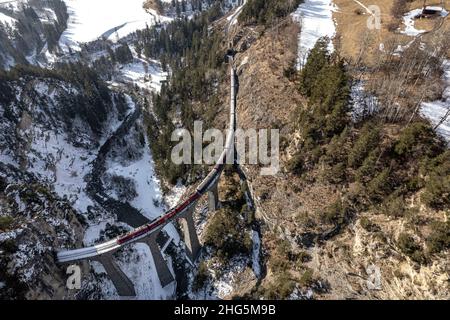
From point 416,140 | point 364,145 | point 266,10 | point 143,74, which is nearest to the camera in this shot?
point 416,140

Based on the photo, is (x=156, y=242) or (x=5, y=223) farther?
(x=156, y=242)

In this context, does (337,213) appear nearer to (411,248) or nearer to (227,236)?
(411,248)

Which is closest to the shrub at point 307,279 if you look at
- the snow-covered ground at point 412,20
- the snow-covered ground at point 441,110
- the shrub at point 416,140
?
the shrub at point 416,140

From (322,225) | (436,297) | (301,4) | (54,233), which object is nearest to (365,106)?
(322,225)

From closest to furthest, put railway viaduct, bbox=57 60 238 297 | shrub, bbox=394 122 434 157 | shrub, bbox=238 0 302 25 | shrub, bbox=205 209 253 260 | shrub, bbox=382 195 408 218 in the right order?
shrub, bbox=382 195 408 218, shrub, bbox=394 122 434 157, railway viaduct, bbox=57 60 238 297, shrub, bbox=205 209 253 260, shrub, bbox=238 0 302 25

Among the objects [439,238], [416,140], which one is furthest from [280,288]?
[416,140]

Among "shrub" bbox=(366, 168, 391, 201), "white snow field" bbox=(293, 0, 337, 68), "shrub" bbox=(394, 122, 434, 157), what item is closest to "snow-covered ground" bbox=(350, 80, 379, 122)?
"shrub" bbox=(394, 122, 434, 157)

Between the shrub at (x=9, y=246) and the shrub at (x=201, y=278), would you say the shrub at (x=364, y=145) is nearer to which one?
the shrub at (x=201, y=278)

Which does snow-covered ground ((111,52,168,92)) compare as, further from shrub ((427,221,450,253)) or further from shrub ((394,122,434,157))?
shrub ((427,221,450,253))
